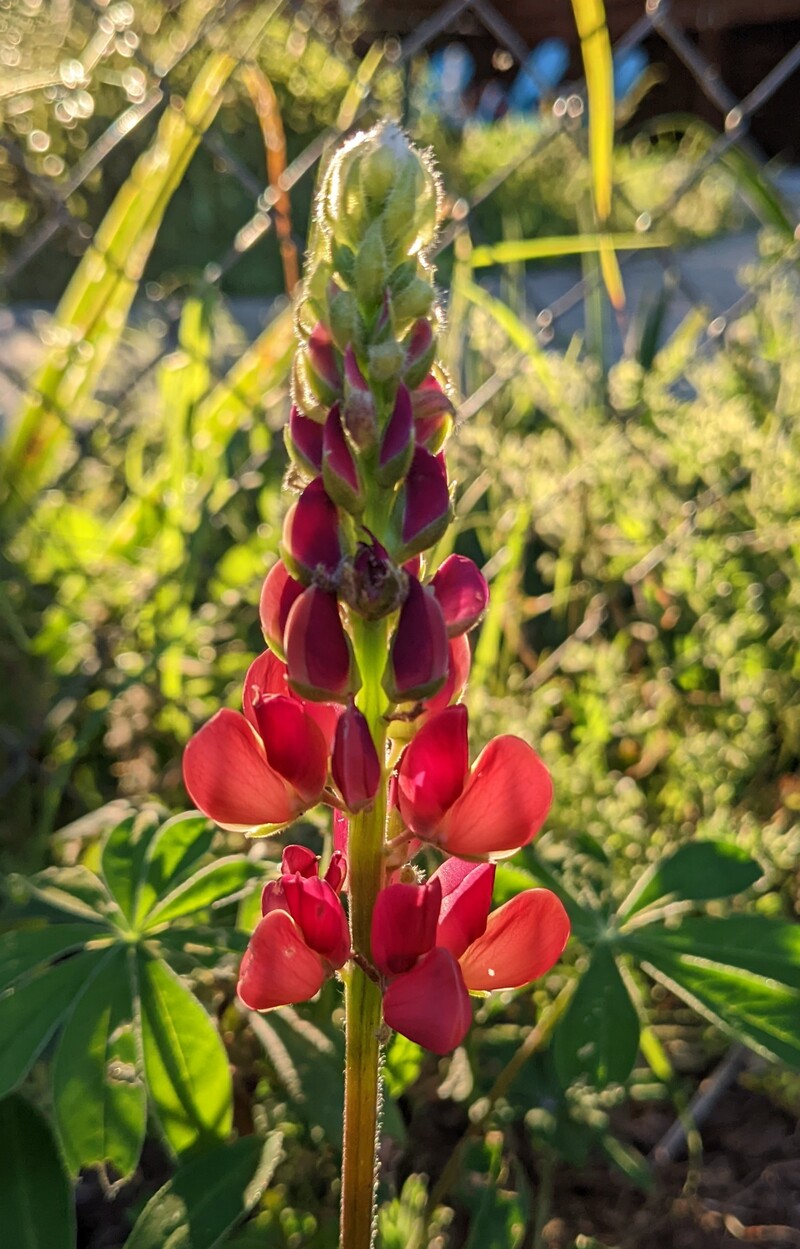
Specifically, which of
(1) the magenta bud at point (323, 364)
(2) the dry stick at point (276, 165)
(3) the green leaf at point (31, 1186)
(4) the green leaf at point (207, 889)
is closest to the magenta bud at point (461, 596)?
(1) the magenta bud at point (323, 364)

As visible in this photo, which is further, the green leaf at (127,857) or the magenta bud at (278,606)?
the green leaf at (127,857)

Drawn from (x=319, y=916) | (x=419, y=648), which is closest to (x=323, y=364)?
(x=419, y=648)

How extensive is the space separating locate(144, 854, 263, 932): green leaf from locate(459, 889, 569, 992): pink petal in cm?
29

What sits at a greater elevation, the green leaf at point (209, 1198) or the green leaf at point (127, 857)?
the green leaf at point (127, 857)

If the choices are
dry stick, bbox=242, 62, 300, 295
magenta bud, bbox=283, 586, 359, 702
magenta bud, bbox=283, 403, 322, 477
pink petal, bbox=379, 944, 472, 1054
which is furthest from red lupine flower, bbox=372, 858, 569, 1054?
dry stick, bbox=242, 62, 300, 295

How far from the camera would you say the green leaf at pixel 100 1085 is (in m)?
0.72

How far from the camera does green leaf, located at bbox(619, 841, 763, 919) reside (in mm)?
868

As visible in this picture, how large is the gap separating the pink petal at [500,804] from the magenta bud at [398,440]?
0.14 metres

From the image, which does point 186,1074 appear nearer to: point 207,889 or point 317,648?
point 207,889

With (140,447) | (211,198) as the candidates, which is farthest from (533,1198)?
(211,198)

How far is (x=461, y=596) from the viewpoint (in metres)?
0.59

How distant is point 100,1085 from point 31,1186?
11 cm

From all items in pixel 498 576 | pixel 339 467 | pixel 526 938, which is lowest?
pixel 526 938

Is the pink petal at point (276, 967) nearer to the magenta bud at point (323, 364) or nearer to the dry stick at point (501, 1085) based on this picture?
the magenta bud at point (323, 364)
